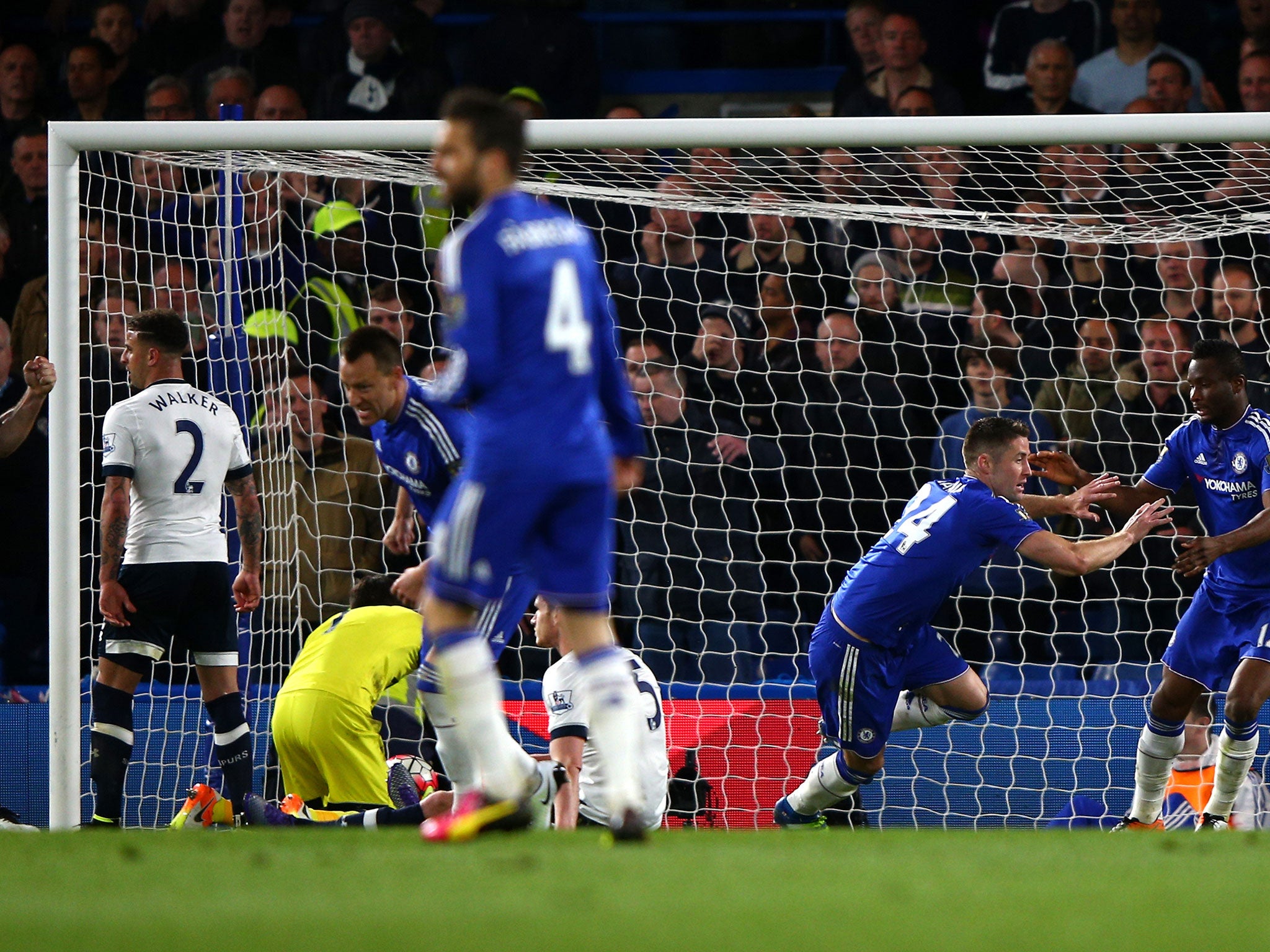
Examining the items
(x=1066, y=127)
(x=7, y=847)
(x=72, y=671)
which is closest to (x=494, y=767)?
(x=7, y=847)

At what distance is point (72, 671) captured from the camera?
5973 millimetres

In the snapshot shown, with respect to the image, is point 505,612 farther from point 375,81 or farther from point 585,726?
point 375,81

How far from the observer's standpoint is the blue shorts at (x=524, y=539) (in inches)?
134

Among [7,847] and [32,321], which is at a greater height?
[32,321]

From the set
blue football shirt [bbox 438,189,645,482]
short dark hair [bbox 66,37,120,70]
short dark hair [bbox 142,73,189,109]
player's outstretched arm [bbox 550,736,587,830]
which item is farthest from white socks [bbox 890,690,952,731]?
short dark hair [bbox 66,37,120,70]

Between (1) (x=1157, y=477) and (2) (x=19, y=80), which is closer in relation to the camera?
(1) (x=1157, y=477)

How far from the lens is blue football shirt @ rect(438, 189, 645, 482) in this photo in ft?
11.1

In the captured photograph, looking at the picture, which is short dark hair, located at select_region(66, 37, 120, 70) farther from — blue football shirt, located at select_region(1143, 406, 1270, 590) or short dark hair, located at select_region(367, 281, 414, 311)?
blue football shirt, located at select_region(1143, 406, 1270, 590)

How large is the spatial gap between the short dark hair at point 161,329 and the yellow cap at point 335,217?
2.01 m

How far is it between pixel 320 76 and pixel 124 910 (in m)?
8.72

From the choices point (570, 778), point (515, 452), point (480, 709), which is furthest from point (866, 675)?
point (515, 452)

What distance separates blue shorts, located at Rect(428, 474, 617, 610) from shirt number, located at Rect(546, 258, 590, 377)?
0.77 ft

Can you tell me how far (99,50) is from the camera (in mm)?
10430

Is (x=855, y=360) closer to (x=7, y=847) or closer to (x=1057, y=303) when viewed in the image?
(x=1057, y=303)
